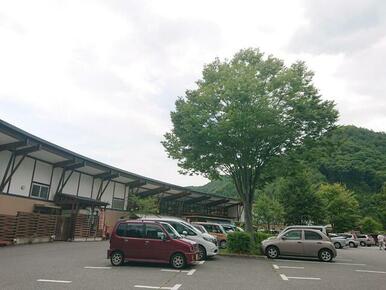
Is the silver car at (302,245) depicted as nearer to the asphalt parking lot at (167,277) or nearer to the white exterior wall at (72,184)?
the asphalt parking lot at (167,277)

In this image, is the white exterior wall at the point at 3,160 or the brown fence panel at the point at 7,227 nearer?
the brown fence panel at the point at 7,227

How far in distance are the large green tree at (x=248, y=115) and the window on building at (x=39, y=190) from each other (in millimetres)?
11323

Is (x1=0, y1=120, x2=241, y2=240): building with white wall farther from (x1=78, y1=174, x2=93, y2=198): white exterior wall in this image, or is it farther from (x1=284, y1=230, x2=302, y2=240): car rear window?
(x1=284, y1=230, x2=302, y2=240): car rear window

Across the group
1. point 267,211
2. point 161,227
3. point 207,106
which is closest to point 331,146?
point 207,106

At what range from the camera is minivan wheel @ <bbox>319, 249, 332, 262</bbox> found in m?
16.3

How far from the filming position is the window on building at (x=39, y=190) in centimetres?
2378

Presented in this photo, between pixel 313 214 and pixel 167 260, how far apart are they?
101ft

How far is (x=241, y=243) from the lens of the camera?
58.6 feet

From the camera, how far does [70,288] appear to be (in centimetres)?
816

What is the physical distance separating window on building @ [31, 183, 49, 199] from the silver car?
16.4 meters

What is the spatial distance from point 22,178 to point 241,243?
14974 mm

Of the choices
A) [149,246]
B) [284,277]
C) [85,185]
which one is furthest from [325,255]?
[85,185]

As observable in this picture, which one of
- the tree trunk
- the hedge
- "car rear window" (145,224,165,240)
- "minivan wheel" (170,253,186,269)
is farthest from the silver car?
"car rear window" (145,224,165,240)

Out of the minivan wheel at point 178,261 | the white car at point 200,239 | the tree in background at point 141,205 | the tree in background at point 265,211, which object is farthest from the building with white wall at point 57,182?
the tree in background at point 265,211
